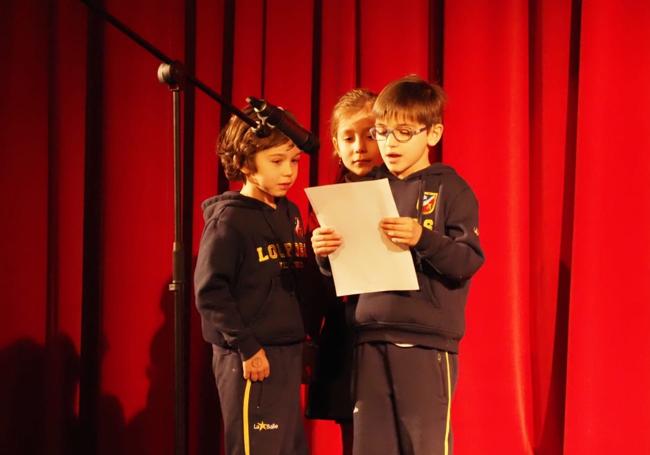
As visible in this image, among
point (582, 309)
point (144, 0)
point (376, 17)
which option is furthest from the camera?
point (144, 0)

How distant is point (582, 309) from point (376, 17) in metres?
1.15

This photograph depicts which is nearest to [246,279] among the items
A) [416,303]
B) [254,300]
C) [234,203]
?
[254,300]

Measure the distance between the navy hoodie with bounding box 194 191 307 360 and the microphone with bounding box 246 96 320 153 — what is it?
0.37 metres

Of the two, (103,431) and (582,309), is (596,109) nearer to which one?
(582,309)

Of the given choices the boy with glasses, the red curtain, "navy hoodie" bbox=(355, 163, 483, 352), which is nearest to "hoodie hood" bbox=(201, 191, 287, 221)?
the boy with glasses

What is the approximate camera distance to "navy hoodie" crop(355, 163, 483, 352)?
5.26 ft

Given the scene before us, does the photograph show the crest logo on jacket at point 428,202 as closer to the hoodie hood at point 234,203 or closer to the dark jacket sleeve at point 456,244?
the dark jacket sleeve at point 456,244

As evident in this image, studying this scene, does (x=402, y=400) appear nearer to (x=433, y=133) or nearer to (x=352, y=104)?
(x=433, y=133)

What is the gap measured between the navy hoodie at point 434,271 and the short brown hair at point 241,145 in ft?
1.17

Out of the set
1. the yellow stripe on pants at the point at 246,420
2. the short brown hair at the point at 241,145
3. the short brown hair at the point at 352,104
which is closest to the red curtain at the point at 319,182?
the short brown hair at the point at 352,104

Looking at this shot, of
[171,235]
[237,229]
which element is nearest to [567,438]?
[237,229]

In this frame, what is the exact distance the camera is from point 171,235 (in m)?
2.59

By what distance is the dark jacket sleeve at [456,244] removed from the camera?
158 cm

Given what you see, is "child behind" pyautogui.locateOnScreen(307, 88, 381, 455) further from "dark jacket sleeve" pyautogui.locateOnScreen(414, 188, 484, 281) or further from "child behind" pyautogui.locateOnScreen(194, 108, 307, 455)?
"dark jacket sleeve" pyautogui.locateOnScreen(414, 188, 484, 281)
